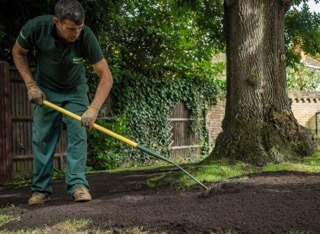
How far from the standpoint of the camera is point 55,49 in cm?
461

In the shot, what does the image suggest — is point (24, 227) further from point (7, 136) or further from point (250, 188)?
point (7, 136)

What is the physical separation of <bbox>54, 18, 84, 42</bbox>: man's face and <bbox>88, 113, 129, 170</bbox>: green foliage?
5966 millimetres

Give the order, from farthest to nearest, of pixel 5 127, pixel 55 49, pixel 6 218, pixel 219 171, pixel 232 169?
pixel 5 127
pixel 232 169
pixel 219 171
pixel 55 49
pixel 6 218

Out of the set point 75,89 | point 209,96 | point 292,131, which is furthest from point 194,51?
point 75,89

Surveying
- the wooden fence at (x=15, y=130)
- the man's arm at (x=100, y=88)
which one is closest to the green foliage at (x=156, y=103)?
the wooden fence at (x=15, y=130)

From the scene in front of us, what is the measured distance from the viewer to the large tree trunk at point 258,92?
638 centimetres

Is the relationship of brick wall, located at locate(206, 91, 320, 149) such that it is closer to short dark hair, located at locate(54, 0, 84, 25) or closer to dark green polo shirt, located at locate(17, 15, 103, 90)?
dark green polo shirt, located at locate(17, 15, 103, 90)

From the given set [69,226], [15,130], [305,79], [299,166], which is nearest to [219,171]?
[299,166]

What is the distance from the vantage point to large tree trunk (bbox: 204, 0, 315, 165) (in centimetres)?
638

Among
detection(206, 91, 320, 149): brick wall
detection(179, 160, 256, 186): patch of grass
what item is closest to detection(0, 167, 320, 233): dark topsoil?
detection(179, 160, 256, 186): patch of grass

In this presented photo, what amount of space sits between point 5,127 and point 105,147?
2.59 meters

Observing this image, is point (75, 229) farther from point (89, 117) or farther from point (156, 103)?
point (156, 103)

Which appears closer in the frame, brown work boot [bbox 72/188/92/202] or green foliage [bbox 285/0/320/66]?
brown work boot [bbox 72/188/92/202]

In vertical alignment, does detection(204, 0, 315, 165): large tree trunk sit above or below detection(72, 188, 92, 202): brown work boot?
above
